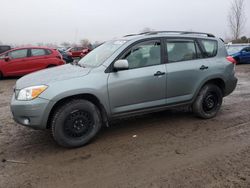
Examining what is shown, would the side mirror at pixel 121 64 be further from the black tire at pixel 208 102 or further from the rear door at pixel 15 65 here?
the rear door at pixel 15 65

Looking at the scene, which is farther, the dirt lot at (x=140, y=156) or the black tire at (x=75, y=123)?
the black tire at (x=75, y=123)

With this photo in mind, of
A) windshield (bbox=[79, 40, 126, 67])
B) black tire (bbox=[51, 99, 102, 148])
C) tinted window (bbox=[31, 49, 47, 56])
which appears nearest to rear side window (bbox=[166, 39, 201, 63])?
windshield (bbox=[79, 40, 126, 67])

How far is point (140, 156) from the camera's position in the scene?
3.77 metres

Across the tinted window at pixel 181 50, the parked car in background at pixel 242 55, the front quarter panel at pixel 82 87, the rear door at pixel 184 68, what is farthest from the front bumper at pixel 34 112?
the parked car in background at pixel 242 55

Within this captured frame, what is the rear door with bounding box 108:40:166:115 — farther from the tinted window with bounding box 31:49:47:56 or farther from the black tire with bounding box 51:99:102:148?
the tinted window with bounding box 31:49:47:56

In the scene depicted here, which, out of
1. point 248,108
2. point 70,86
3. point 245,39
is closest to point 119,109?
point 70,86

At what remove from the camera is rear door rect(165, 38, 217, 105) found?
4.82m

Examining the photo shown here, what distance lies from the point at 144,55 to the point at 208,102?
6.04ft

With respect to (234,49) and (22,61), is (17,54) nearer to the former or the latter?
(22,61)

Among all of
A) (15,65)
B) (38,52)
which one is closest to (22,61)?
(15,65)

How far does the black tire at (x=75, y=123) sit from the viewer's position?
3.94 meters

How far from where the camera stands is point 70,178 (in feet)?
10.7

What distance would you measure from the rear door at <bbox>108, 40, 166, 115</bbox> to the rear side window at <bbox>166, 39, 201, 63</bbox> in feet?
0.82

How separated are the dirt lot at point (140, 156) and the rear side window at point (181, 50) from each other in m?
1.33
